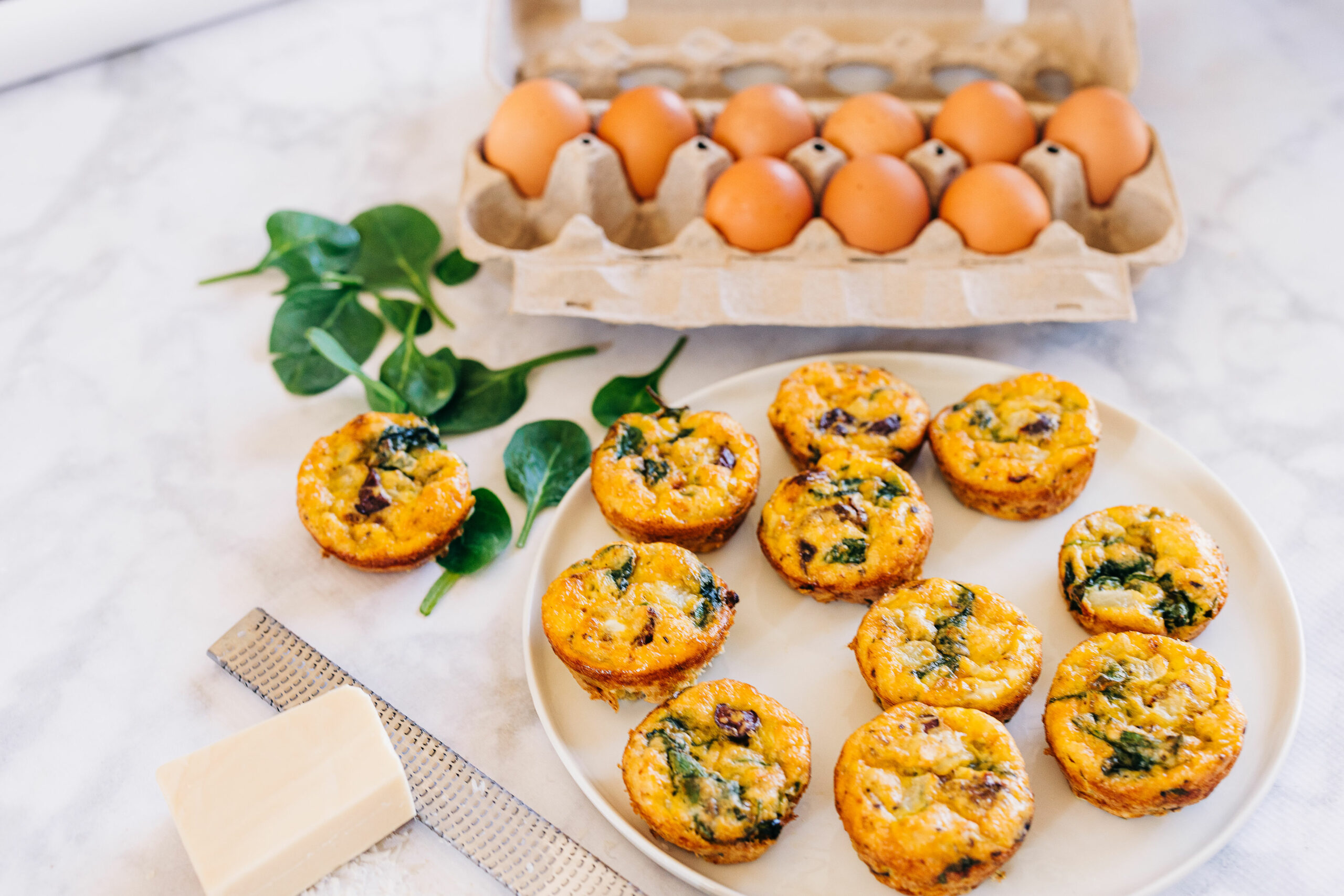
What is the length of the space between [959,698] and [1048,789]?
0.22m

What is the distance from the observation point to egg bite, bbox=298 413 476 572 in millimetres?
1932

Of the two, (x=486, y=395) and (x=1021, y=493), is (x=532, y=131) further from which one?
(x=1021, y=493)

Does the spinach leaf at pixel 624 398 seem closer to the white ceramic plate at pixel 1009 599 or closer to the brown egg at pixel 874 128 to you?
the white ceramic plate at pixel 1009 599

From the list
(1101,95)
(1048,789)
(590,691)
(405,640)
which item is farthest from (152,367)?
(1101,95)

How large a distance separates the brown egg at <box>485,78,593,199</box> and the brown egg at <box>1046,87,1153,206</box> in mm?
1190

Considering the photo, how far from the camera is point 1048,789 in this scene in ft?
5.41

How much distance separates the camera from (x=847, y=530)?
1826mm

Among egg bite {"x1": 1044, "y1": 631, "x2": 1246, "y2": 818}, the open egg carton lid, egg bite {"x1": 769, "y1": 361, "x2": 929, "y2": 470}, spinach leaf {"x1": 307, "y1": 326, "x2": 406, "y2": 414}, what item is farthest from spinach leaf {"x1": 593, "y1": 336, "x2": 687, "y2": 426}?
egg bite {"x1": 1044, "y1": 631, "x2": 1246, "y2": 818}

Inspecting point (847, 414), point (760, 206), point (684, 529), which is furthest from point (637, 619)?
point (760, 206)

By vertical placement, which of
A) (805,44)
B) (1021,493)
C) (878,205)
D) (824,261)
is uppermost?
(805,44)

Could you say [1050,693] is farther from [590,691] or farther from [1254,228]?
[1254,228]

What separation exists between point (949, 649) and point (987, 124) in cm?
134

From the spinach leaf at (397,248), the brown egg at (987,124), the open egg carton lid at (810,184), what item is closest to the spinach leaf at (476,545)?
the open egg carton lid at (810,184)

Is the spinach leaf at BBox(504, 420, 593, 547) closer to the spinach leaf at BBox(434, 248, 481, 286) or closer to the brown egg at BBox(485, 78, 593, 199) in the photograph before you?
the spinach leaf at BBox(434, 248, 481, 286)
